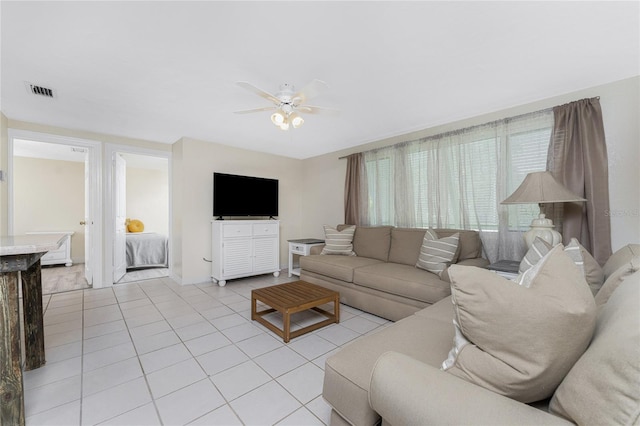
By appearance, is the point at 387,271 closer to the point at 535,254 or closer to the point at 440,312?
the point at 440,312

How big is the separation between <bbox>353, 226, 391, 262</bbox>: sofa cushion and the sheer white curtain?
29cm

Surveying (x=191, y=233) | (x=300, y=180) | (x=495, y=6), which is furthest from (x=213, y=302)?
(x=495, y=6)

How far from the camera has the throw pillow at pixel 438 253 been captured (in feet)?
8.82

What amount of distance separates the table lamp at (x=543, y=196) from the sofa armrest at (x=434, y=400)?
Answer: 197 cm

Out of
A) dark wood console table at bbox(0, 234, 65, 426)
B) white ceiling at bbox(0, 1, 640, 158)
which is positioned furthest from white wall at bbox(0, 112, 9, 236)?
dark wood console table at bbox(0, 234, 65, 426)

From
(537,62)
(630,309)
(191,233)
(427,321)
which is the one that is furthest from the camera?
(191,233)

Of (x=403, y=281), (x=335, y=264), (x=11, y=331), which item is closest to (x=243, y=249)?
(x=335, y=264)

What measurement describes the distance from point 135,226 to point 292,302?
5456mm

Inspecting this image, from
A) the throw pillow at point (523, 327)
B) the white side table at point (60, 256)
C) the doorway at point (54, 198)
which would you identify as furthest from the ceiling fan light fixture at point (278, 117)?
the white side table at point (60, 256)

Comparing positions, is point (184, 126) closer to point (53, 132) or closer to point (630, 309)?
point (53, 132)

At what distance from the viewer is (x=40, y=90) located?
98.4 inches

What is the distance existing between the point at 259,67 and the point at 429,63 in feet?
4.38

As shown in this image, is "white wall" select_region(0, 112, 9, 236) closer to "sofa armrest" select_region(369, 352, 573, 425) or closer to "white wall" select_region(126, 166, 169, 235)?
"white wall" select_region(126, 166, 169, 235)

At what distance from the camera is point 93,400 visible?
5.22 ft
